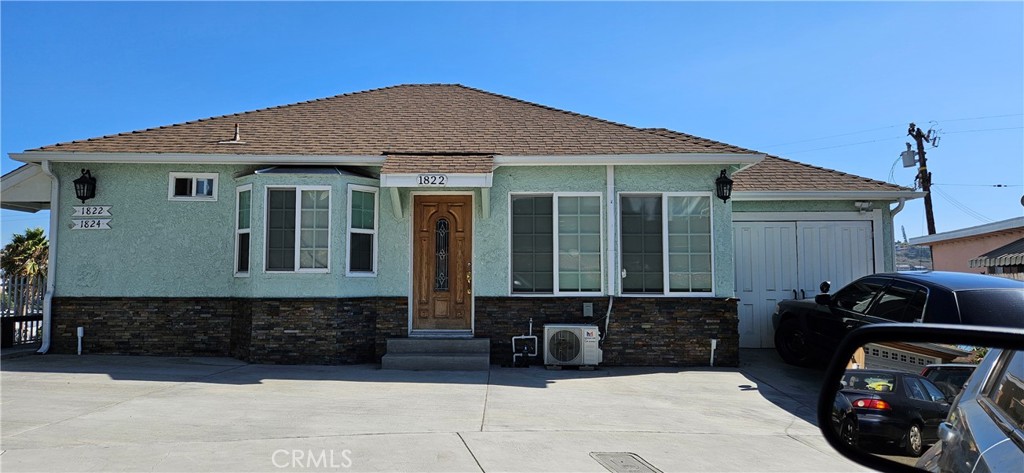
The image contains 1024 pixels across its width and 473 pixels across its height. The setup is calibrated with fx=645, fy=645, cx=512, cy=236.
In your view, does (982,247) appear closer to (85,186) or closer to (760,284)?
(760,284)

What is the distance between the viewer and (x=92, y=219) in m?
10.5

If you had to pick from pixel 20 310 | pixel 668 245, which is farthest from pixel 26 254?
pixel 668 245

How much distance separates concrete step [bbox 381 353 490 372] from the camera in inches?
373

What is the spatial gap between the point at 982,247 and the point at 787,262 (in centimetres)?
1035

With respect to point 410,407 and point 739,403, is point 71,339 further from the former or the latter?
point 739,403

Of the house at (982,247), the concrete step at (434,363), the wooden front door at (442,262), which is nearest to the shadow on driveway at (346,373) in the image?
the concrete step at (434,363)

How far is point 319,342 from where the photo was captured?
32.5 feet

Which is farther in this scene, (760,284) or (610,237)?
(760,284)

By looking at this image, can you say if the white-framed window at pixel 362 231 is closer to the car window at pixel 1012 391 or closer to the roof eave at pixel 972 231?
the car window at pixel 1012 391

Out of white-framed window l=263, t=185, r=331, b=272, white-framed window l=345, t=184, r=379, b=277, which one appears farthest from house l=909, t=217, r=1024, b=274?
white-framed window l=263, t=185, r=331, b=272

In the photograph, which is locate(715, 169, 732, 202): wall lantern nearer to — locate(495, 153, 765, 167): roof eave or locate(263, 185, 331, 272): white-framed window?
locate(495, 153, 765, 167): roof eave

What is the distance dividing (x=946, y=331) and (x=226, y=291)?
10519mm

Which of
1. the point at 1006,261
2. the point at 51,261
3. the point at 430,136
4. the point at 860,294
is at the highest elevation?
the point at 430,136

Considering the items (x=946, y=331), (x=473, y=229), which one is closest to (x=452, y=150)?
(x=473, y=229)
